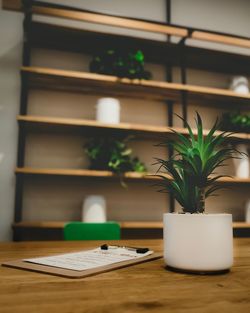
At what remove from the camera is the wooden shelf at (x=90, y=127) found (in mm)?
2446

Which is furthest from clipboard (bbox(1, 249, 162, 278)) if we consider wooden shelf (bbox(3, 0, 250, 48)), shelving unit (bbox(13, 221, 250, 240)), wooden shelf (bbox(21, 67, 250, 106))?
wooden shelf (bbox(3, 0, 250, 48))

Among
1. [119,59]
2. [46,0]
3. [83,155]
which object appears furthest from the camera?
[46,0]

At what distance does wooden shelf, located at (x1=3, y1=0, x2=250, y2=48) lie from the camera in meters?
2.47

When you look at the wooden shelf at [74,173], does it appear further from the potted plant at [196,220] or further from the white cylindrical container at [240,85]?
the potted plant at [196,220]

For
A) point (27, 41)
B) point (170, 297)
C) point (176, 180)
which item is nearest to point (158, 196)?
point (27, 41)

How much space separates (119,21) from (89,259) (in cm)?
216

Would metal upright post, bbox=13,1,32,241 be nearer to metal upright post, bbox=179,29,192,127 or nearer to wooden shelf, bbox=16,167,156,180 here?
wooden shelf, bbox=16,167,156,180

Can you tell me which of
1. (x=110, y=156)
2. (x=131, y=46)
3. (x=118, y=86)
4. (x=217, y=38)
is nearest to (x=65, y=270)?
(x=110, y=156)

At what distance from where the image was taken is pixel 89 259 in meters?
0.88

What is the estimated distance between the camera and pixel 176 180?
31.1 inches

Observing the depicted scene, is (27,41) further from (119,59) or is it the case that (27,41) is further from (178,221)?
(178,221)

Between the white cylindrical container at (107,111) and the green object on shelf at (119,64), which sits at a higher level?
the green object on shelf at (119,64)

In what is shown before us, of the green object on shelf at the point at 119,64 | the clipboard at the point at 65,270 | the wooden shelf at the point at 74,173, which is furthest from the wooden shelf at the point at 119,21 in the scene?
the clipboard at the point at 65,270

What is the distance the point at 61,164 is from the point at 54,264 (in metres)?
2.04
